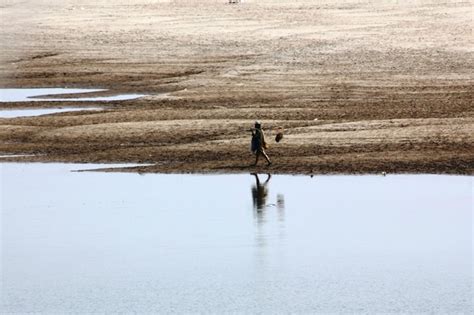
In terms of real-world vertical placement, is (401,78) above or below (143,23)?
below

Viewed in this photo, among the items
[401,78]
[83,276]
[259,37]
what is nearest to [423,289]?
[83,276]

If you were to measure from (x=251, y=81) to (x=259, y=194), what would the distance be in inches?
822

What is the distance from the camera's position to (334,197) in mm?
35625

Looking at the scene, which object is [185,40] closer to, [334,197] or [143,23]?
[143,23]

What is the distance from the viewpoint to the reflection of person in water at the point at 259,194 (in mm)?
35125

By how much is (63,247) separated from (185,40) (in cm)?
4392

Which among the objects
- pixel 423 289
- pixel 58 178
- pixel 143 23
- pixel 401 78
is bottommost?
pixel 423 289

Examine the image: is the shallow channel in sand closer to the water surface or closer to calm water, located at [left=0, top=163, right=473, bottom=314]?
the water surface

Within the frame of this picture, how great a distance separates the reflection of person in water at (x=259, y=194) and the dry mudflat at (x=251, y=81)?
6.65 ft

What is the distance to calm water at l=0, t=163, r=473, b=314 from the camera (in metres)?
26.3

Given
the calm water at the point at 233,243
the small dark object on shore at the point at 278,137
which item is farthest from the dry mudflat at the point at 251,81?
the calm water at the point at 233,243

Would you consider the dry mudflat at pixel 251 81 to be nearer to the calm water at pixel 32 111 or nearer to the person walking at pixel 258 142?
the person walking at pixel 258 142

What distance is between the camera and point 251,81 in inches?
2237

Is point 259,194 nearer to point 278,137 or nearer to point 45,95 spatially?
point 278,137
